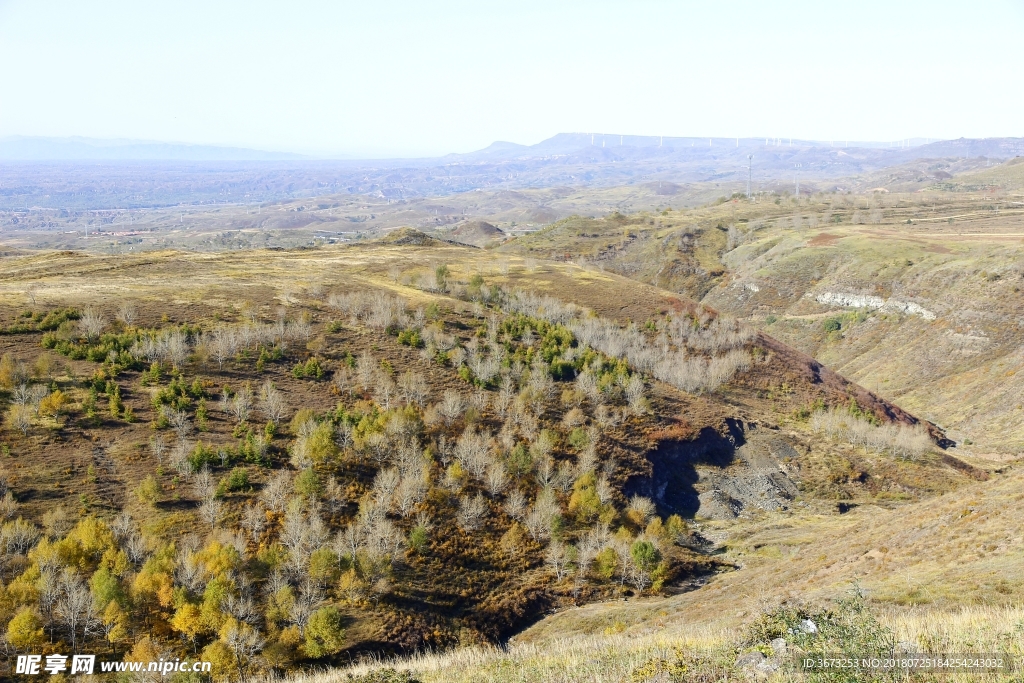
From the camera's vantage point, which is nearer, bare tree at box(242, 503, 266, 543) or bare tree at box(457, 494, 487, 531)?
bare tree at box(242, 503, 266, 543)

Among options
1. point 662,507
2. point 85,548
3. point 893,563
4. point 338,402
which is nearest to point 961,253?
point 662,507

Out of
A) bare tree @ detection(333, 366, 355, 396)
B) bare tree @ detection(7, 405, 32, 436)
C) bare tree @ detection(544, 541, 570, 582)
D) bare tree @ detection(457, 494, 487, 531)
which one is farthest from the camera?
bare tree @ detection(333, 366, 355, 396)

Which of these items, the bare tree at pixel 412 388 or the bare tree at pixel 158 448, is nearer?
the bare tree at pixel 158 448

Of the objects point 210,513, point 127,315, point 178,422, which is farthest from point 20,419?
point 127,315

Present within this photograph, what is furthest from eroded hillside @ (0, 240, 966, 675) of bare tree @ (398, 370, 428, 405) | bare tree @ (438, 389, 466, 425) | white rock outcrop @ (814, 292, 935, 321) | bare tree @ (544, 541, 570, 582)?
white rock outcrop @ (814, 292, 935, 321)

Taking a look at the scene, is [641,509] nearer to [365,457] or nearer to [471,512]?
[471,512]

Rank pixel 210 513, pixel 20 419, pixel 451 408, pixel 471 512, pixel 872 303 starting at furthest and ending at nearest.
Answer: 1. pixel 872 303
2. pixel 451 408
3. pixel 471 512
4. pixel 20 419
5. pixel 210 513

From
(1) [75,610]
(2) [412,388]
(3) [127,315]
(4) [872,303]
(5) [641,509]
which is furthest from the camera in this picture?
(4) [872,303]

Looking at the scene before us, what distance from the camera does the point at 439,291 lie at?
9744cm

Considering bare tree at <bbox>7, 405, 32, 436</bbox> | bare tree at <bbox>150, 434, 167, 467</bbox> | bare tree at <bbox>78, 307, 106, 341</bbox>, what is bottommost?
bare tree at <bbox>150, 434, 167, 467</bbox>

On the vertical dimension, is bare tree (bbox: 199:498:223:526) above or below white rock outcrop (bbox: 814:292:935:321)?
below

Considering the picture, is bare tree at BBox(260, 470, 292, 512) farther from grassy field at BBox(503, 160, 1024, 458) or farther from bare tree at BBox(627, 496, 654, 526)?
grassy field at BBox(503, 160, 1024, 458)

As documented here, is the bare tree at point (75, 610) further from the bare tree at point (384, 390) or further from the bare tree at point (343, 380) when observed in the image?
the bare tree at point (343, 380)

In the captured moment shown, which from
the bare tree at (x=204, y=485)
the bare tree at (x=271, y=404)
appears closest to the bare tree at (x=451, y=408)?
the bare tree at (x=271, y=404)
